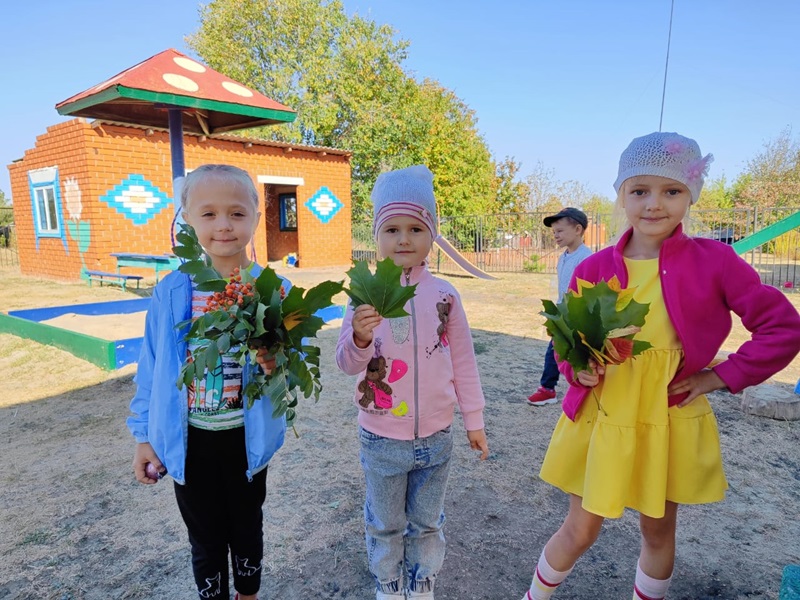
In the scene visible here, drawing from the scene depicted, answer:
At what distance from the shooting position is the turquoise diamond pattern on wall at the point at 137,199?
11641 mm

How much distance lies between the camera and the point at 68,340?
568cm

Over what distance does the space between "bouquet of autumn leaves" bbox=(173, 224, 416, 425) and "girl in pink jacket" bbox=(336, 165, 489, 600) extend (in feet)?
1.18

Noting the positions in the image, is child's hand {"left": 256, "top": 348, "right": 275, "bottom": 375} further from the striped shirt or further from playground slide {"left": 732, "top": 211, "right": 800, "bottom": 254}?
playground slide {"left": 732, "top": 211, "right": 800, "bottom": 254}

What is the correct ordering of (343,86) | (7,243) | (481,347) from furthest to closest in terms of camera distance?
(343,86), (7,243), (481,347)

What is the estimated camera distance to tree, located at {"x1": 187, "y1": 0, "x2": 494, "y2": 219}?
920 inches

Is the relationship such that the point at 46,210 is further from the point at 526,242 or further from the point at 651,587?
the point at 526,242

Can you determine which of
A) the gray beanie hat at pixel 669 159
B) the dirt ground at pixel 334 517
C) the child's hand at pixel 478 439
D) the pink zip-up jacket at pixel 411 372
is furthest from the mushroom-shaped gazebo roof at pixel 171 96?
the gray beanie hat at pixel 669 159

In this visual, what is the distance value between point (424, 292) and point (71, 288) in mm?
11787

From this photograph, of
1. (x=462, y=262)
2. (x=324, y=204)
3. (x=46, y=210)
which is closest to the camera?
(x=46, y=210)

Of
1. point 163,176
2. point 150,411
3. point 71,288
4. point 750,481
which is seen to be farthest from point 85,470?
point 163,176

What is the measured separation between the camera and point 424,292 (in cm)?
191

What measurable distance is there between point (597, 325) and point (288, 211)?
18819 mm

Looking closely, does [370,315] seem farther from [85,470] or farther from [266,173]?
[266,173]

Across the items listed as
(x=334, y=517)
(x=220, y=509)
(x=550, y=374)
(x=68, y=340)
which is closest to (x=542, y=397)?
(x=550, y=374)
